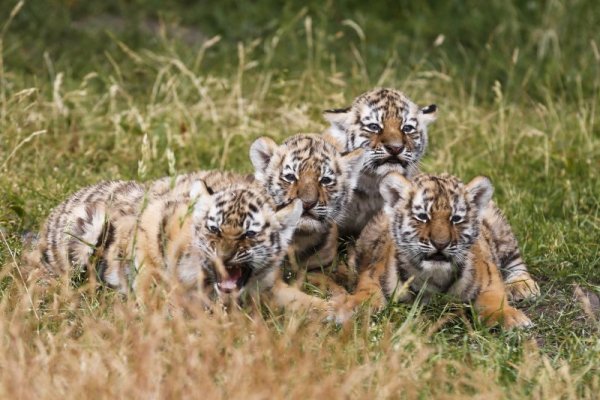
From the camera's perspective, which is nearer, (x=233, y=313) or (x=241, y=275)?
(x=233, y=313)

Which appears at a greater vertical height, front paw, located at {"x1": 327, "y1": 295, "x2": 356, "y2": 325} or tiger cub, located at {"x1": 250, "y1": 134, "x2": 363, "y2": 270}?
tiger cub, located at {"x1": 250, "y1": 134, "x2": 363, "y2": 270}

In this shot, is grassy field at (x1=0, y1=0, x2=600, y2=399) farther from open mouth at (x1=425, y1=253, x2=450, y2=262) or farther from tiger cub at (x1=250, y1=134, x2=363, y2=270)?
tiger cub at (x1=250, y1=134, x2=363, y2=270)

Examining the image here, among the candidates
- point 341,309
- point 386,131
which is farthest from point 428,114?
point 341,309

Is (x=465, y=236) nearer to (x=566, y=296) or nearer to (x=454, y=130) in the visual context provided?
(x=566, y=296)

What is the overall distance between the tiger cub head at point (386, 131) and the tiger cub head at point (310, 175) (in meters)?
0.27

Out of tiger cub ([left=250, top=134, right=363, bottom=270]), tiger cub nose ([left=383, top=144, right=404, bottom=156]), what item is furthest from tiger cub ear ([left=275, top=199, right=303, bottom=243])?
tiger cub nose ([left=383, top=144, right=404, bottom=156])

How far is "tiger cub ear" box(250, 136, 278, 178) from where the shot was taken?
6430mm

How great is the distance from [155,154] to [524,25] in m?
4.66

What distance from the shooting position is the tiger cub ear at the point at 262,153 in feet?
21.1

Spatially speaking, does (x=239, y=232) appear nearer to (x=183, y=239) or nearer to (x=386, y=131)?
(x=183, y=239)

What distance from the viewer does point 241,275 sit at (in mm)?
5543

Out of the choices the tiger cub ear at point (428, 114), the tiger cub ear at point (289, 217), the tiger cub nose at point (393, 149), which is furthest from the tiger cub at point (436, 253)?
the tiger cub ear at point (428, 114)

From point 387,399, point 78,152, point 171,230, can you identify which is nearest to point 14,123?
point 78,152

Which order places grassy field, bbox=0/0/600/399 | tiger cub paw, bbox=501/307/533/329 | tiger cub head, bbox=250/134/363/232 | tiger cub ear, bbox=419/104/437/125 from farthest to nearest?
tiger cub ear, bbox=419/104/437/125 < tiger cub head, bbox=250/134/363/232 < tiger cub paw, bbox=501/307/533/329 < grassy field, bbox=0/0/600/399
